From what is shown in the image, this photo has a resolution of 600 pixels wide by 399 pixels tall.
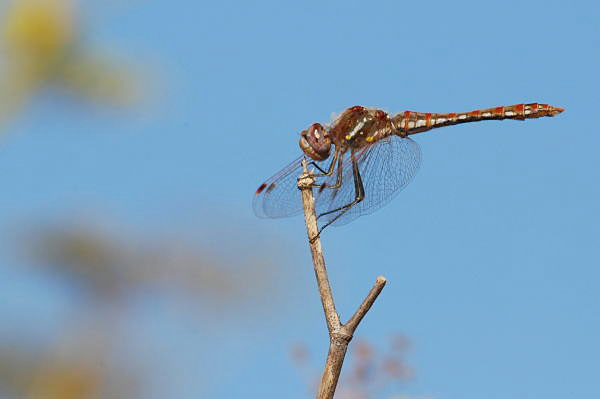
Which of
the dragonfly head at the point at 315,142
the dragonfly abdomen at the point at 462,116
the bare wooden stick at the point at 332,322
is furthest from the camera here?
the dragonfly abdomen at the point at 462,116

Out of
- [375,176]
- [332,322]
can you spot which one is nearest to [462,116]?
[375,176]

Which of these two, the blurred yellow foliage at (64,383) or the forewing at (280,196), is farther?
the forewing at (280,196)

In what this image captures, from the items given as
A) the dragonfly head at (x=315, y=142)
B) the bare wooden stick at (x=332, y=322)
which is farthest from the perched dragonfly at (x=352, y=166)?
the bare wooden stick at (x=332, y=322)

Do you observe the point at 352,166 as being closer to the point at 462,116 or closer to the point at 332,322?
the point at 462,116

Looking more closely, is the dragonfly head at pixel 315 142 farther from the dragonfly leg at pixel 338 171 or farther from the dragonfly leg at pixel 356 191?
the dragonfly leg at pixel 356 191

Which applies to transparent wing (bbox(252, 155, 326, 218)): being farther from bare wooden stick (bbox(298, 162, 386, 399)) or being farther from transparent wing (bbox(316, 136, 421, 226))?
bare wooden stick (bbox(298, 162, 386, 399))

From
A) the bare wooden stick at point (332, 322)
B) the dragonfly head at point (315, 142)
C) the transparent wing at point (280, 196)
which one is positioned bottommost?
the bare wooden stick at point (332, 322)

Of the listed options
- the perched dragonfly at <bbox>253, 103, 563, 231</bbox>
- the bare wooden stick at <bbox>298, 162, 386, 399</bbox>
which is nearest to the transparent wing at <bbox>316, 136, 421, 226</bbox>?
the perched dragonfly at <bbox>253, 103, 563, 231</bbox>
